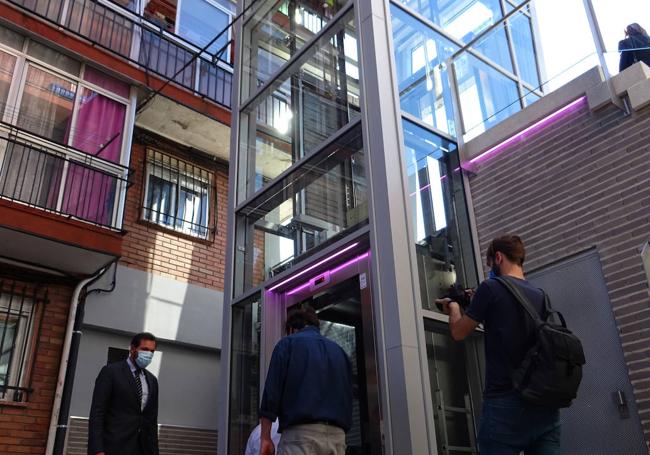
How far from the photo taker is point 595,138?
5.05m

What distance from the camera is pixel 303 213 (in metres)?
Answer: 6.33

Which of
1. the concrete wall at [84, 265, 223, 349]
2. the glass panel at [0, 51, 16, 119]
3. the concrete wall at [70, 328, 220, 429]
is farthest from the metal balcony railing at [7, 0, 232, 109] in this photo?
the concrete wall at [70, 328, 220, 429]

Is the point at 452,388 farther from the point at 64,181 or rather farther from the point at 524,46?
the point at 64,181

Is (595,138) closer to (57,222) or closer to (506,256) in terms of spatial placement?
(506,256)

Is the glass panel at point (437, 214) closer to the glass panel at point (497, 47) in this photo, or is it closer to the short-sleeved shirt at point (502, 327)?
the glass panel at point (497, 47)

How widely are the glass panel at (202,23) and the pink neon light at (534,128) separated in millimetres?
7676

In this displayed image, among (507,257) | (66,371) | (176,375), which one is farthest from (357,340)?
(176,375)

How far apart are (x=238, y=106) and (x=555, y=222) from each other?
4.32m

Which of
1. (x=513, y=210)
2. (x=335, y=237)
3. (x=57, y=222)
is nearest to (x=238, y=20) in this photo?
(x=57, y=222)

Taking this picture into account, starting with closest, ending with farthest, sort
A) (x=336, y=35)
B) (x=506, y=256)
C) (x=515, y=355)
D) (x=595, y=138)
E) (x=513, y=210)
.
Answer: (x=515, y=355), (x=506, y=256), (x=595, y=138), (x=513, y=210), (x=336, y=35)

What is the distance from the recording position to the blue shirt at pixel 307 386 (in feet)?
12.0

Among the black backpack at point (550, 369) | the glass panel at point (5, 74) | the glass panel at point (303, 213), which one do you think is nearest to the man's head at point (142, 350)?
the glass panel at point (303, 213)

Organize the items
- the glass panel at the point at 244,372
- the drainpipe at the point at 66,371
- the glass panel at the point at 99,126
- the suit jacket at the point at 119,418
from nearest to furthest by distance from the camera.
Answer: the suit jacket at the point at 119,418
the glass panel at the point at 244,372
the drainpipe at the point at 66,371
the glass panel at the point at 99,126

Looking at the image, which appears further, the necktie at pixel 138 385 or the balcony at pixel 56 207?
the balcony at pixel 56 207
